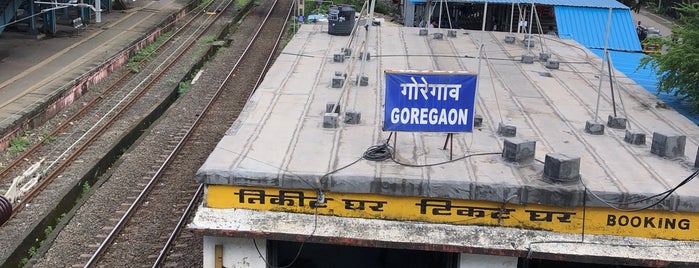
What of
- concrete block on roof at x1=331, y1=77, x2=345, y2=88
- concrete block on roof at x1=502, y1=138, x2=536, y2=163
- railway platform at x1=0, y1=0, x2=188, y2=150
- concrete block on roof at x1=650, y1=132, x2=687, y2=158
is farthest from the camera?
railway platform at x1=0, y1=0, x2=188, y2=150

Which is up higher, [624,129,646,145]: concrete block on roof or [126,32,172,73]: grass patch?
[624,129,646,145]: concrete block on roof

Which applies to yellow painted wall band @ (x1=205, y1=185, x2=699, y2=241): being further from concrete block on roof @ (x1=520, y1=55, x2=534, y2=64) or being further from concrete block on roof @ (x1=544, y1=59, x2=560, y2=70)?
concrete block on roof @ (x1=520, y1=55, x2=534, y2=64)

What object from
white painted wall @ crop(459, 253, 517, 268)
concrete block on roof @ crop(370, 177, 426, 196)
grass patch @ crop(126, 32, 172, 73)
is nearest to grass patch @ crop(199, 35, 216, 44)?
grass patch @ crop(126, 32, 172, 73)

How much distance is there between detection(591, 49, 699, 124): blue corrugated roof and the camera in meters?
14.7

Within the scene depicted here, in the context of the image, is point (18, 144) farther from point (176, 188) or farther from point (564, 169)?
point (564, 169)

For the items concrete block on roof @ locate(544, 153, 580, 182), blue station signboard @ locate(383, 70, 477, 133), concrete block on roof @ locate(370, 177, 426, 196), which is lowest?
concrete block on roof @ locate(370, 177, 426, 196)

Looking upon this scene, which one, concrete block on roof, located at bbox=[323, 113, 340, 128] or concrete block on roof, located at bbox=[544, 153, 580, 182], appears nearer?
concrete block on roof, located at bbox=[544, 153, 580, 182]

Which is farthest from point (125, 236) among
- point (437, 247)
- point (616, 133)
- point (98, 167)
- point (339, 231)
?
point (616, 133)

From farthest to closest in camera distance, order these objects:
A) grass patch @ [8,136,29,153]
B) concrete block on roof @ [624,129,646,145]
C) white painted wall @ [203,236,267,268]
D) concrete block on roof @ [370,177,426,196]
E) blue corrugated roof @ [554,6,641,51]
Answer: blue corrugated roof @ [554,6,641,51], grass patch @ [8,136,29,153], concrete block on roof @ [624,129,646,145], white painted wall @ [203,236,267,268], concrete block on roof @ [370,177,426,196]

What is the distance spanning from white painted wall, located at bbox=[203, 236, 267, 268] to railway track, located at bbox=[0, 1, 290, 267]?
395 cm

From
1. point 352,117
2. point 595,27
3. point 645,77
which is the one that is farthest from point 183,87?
point 352,117

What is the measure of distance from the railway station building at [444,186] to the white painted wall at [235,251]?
2 cm

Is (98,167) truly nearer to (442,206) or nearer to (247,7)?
(442,206)

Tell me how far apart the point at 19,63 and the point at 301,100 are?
16.9 m
